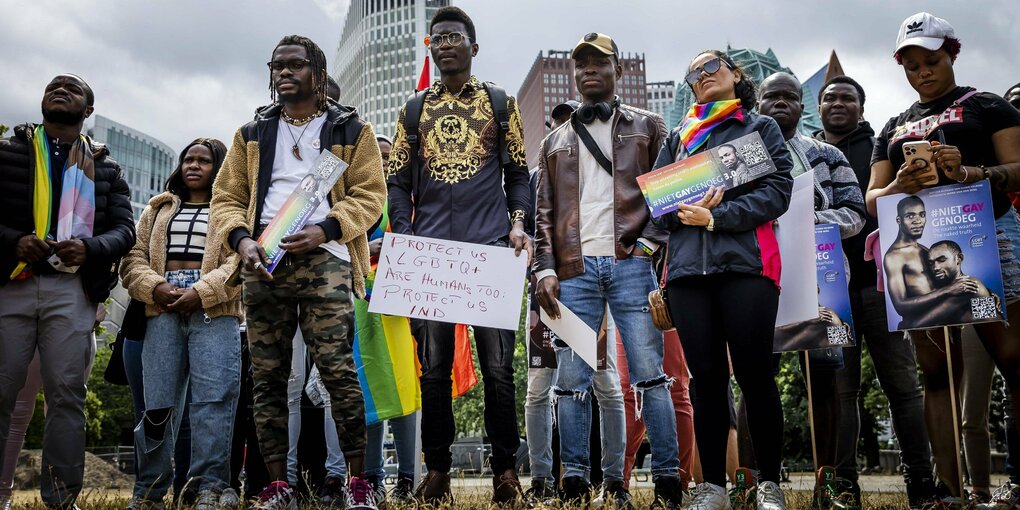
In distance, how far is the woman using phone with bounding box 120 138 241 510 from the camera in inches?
182

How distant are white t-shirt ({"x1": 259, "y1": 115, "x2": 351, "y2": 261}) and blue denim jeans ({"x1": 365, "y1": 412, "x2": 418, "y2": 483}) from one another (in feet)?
Answer: 5.98

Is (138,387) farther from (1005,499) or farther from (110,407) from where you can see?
(110,407)

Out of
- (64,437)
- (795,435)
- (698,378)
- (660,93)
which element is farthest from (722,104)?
(660,93)

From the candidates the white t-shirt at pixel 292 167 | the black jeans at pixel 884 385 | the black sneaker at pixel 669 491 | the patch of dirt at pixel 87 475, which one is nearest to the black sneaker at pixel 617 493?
the black sneaker at pixel 669 491

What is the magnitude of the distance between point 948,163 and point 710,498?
205 centimetres

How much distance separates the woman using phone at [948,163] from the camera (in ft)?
13.1

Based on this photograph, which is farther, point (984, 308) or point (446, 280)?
point (446, 280)

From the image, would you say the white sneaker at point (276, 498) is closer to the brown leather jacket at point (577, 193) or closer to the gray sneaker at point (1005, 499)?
the brown leather jacket at point (577, 193)

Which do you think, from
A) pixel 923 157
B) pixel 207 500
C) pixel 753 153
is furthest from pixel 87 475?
pixel 923 157

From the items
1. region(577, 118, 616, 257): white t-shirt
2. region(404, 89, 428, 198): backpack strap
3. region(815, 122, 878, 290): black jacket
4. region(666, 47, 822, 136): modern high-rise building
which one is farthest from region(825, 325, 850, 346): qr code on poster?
region(666, 47, 822, 136): modern high-rise building

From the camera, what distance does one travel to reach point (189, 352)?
16.0 ft

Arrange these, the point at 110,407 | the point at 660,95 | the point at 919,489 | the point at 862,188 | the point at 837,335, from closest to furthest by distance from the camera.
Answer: the point at 919,489
the point at 837,335
the point at 862,188
the point at 110,407
the point at 660,95

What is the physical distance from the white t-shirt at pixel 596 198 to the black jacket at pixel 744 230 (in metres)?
0.60

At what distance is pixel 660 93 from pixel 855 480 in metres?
192
